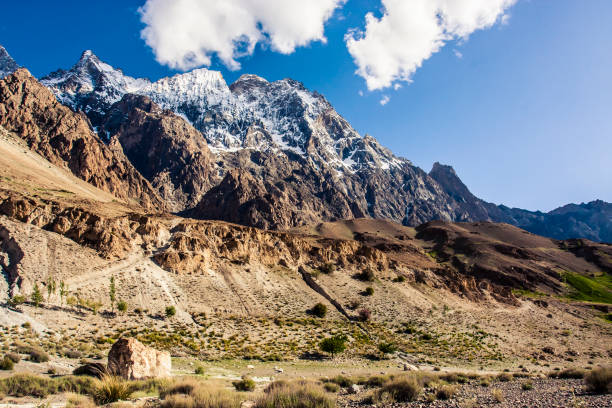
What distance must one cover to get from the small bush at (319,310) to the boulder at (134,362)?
3596cm

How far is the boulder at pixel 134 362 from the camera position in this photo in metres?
18.2

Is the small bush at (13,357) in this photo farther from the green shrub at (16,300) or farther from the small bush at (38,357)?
the green shrub at (16,300)

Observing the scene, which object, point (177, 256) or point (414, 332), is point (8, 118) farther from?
point (414, 332)

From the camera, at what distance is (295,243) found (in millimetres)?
77375

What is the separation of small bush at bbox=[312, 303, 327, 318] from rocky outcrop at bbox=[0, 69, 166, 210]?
437ft

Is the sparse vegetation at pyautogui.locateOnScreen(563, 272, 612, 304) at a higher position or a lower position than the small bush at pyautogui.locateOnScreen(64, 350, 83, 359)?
lower

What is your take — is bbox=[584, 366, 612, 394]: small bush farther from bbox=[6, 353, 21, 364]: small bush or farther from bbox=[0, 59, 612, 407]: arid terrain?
bbox=[6, 353, 21, 364]: small bush

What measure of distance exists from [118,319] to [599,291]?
142927 millimetres

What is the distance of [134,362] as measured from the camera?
60.9 feet

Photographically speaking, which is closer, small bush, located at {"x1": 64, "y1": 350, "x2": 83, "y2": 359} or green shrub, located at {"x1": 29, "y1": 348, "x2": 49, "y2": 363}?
green shrub, located at {"x1": 29, "y1": 348, "x2": 49, "y2": 363}

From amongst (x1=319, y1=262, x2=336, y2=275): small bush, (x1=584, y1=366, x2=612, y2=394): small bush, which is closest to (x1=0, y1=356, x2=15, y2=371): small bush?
(x1=584, y1=366, x2=612, y2=394): small bush

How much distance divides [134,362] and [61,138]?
563 feet

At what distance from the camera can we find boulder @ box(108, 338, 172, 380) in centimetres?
1823

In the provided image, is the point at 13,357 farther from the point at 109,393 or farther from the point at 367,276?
the point at 367,276
